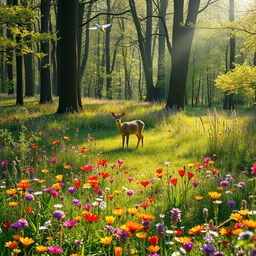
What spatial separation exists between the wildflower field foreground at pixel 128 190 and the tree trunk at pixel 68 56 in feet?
3.51

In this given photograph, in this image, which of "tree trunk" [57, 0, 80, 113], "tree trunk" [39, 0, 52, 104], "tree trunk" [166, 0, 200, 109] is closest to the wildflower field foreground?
"tree trunk" [57, 0, 80, 113]

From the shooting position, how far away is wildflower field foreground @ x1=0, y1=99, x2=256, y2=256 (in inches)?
74.0

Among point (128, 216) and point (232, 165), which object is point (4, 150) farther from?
point (232, 165)

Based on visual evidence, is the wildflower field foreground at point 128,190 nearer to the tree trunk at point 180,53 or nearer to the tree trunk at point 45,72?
the tree trunk at point 180,53

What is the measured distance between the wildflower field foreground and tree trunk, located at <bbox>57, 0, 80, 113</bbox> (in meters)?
1.07

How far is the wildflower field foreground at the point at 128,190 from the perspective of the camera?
6.17 feet

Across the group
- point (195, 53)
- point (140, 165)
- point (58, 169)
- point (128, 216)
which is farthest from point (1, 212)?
point (195, 53)

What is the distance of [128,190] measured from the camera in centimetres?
260

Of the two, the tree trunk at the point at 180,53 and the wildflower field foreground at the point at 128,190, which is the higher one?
the tree trunk at the point at 180,53

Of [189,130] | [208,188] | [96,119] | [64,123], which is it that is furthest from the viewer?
[96,119]

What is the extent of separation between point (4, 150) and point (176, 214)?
16.1 feet

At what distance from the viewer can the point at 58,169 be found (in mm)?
5180

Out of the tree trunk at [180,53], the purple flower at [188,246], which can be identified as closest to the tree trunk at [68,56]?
the tree trunk at [180,53]

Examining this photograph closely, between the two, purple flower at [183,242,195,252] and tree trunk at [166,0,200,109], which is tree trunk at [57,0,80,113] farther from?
purple flower at [183,242,195,252]
